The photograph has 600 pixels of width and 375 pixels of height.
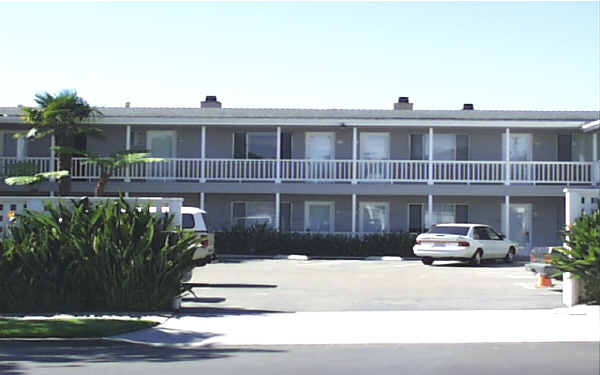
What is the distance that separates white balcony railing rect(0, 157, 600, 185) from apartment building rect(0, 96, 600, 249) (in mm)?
53

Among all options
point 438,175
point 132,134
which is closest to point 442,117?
point 438,175

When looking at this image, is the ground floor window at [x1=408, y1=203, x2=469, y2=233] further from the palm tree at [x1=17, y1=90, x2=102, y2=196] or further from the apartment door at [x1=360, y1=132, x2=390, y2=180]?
the palm tree at [x1=17, y1=90, x2=102, y2=196]

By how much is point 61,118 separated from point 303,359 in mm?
19509

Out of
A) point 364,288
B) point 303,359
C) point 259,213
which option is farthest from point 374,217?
point 303,359

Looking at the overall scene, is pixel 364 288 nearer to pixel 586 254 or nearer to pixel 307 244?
pixel 586 254

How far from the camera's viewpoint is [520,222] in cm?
3020

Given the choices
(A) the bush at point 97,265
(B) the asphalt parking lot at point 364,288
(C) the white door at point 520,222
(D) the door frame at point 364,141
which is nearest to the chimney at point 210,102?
(D) the door frame at point 364,141

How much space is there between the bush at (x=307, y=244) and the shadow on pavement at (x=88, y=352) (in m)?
17.5

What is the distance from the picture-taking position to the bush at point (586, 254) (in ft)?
43.2

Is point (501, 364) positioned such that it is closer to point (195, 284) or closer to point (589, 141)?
point (195, 284)

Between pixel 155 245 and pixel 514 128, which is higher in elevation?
pixel 514 128

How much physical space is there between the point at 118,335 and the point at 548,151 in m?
23.4

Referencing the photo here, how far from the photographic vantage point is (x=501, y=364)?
8648 mm

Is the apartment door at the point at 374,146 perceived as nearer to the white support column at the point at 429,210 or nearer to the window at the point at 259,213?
the white support column at the point at 429,210
